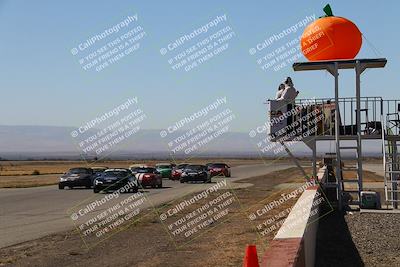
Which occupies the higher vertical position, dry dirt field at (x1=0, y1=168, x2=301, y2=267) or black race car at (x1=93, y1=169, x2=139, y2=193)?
dry dirt field at (x1=0, y1=168, x2=301, y2=267)

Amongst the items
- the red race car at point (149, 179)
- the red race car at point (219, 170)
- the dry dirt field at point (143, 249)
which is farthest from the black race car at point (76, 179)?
the dry dirt field at point (143, 249)

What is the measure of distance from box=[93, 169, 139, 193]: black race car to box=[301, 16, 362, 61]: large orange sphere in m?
16.9

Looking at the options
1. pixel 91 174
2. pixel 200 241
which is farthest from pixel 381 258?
pixel 91 174

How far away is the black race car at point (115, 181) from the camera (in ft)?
99.8

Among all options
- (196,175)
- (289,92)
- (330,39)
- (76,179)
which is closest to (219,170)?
(196,175)

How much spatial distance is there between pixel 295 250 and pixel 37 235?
389 inches

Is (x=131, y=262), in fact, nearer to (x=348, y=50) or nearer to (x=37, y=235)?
(x=37, y=235)

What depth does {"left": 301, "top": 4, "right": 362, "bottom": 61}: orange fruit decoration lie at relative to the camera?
1481cm

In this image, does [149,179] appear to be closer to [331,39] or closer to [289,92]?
[289,92]

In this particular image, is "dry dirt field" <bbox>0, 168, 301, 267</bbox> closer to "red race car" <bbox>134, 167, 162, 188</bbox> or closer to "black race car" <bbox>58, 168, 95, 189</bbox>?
"red race car" <bbox>134, 167, 162, 188</bbox>

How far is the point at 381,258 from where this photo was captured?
1008cm

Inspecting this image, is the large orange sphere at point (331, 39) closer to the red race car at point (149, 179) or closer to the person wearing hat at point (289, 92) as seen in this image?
the person wearing hat at point (289, 92)

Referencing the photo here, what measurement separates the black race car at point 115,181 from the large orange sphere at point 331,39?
55.5ft

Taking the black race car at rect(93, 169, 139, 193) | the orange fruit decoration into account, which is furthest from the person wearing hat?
the black race car at rect(93, 169, 139, 193)
